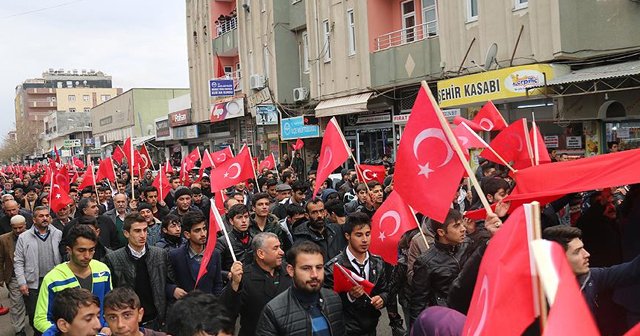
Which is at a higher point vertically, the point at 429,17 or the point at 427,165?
the point at 429,17

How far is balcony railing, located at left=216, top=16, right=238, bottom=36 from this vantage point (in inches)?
1291

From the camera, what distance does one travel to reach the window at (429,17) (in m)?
19.0

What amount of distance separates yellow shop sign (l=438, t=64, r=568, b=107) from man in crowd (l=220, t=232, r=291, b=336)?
10491 millimetres

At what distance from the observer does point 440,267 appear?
16.3 feet

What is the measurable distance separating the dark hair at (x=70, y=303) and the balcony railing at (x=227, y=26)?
29.2 metres

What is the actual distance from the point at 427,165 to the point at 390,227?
1627 mm

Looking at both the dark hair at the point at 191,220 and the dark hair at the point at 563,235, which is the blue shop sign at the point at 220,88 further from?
the dark hair at the point at 563,235

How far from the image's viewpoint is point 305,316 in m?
4.27

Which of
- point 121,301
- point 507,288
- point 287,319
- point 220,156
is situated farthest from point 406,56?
point 507,288

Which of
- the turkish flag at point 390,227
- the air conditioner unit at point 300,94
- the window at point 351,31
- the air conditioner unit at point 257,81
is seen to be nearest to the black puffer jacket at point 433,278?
the turkish flag at point 390,227

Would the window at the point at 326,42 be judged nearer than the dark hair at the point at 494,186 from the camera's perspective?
No

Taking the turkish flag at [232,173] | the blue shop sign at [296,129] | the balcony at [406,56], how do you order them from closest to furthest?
1. the turkish flag at [232,173]
2. the balcony at [406,56]
3. the blue shop sign at [296,129]

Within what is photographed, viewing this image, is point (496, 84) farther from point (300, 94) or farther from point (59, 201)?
point (300, 94)

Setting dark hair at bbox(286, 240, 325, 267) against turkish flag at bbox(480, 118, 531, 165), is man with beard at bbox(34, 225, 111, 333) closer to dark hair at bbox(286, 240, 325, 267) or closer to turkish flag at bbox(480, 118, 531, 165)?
dark hair at bbox(286, 240, 325, 267)
